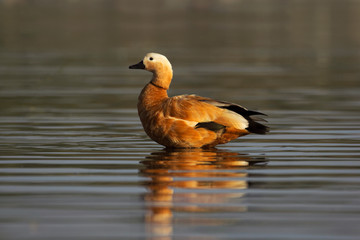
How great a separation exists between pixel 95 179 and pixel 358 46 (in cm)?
3012

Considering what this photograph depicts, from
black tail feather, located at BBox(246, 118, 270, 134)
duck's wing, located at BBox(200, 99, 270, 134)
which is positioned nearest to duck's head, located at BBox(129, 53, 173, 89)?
duck's wing, located at BBox(200, 99, 270, 134)

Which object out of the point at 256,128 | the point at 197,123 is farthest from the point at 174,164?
the point at 256,128

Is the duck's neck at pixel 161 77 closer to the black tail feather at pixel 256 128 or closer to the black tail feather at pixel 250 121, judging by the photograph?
the black tail feather at pixel 250 121

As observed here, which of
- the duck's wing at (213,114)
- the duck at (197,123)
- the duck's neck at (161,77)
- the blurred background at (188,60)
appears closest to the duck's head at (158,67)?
the duck's neck at (161,77)

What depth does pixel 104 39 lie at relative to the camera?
44.9m

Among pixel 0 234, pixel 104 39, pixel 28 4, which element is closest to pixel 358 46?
pixel 104 39

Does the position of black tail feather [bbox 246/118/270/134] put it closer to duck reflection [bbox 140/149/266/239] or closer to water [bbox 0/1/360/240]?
water [bbox 0/1/360/240]

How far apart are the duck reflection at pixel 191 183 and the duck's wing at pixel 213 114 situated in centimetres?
36

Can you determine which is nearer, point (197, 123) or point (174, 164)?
point (174, 164)

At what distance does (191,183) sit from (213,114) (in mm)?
2605

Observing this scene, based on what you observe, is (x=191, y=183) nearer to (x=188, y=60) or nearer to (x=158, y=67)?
(x=158, y=67)

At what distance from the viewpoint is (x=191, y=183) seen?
9.44 meters

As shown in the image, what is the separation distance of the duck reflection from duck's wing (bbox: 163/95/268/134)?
0.36m

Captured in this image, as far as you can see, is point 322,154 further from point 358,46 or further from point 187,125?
point 358,46
